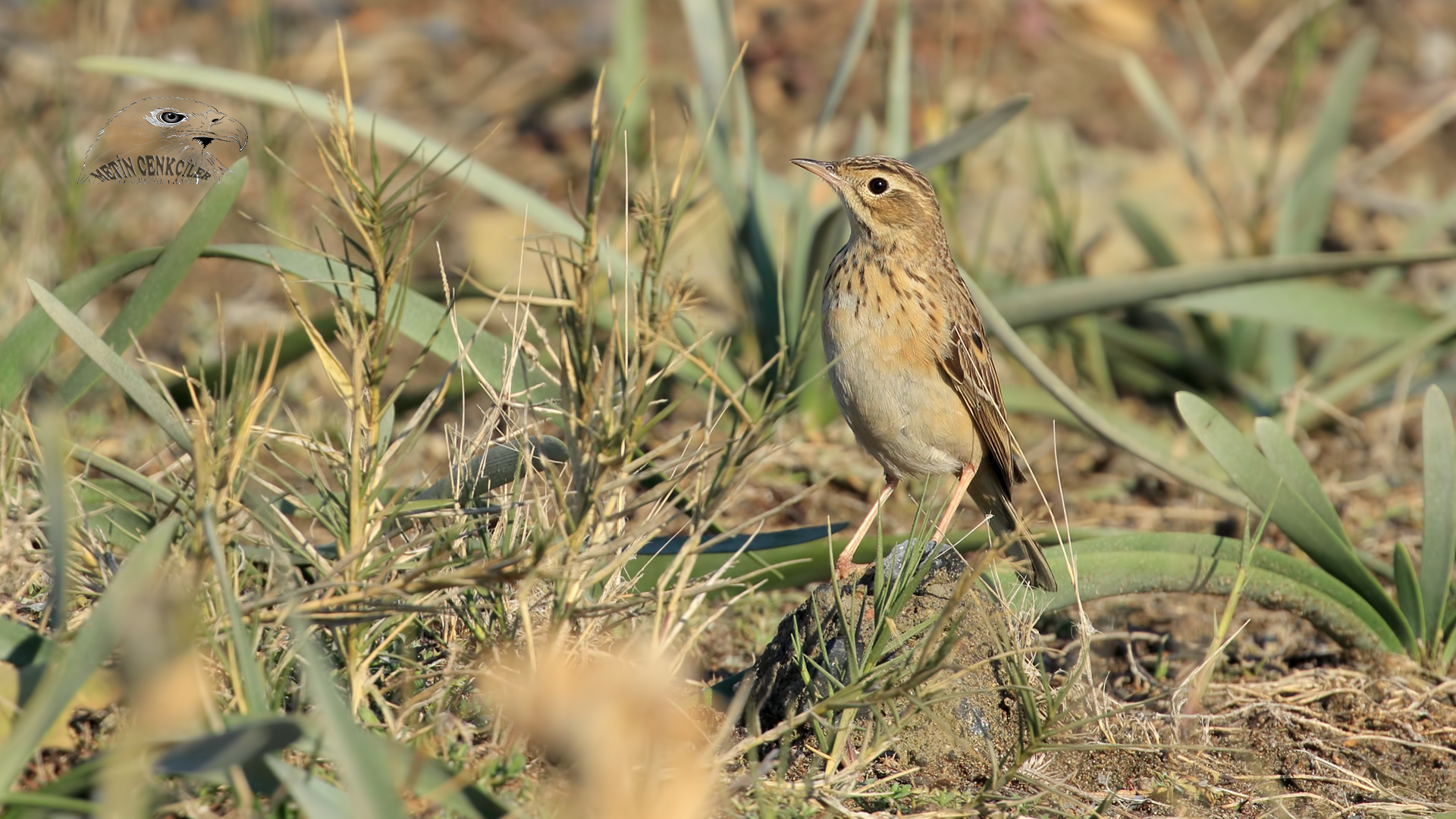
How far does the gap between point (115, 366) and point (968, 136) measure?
132 inches

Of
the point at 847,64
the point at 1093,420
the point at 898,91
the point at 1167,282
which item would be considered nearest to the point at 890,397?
the point at 1093,420

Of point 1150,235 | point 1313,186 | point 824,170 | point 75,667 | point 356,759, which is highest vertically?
point 824,170

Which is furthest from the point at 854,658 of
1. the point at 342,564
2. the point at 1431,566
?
the point at 1431,566

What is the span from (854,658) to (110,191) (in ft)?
20.2

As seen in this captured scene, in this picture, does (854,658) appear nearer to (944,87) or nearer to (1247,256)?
(944,87)

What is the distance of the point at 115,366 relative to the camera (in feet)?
9.82

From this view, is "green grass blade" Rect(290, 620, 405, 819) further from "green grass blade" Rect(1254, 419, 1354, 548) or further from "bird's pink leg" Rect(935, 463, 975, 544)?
"green grass blade" Rect(1254, 419, 1354, 548)

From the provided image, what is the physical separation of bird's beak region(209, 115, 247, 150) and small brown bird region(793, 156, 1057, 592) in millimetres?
1779

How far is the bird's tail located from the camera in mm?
3449

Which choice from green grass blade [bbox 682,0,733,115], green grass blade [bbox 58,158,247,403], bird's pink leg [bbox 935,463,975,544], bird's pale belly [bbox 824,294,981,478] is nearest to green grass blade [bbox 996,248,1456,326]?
bird's pink leg [bbox 935,463,975,544]

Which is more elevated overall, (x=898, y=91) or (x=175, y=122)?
(x=175, y=122)

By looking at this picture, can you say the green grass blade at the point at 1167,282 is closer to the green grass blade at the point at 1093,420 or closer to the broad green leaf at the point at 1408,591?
the green grass blade at the point at 1093,420

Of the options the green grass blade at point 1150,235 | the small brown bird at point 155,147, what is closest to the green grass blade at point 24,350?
the small brown bird at point 155,147

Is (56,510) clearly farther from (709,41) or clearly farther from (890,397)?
(709,41)
